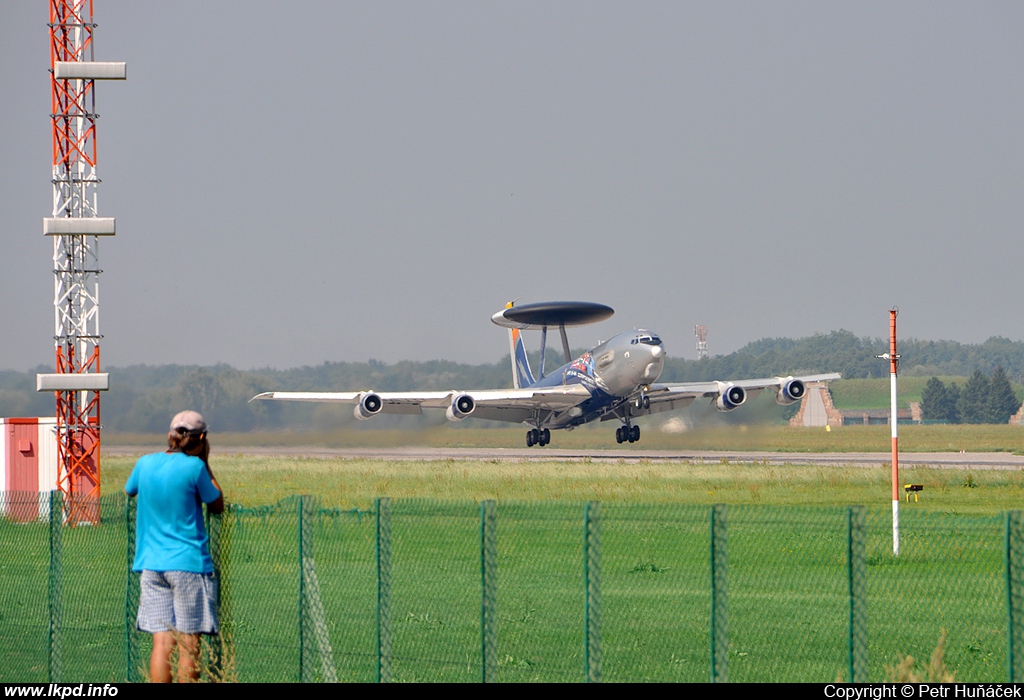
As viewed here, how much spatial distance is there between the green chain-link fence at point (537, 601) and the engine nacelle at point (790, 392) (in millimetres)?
31841

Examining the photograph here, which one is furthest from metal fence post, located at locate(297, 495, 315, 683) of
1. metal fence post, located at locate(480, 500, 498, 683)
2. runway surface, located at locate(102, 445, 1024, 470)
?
runway surface, located at locate(102, 445, 1024, 470)

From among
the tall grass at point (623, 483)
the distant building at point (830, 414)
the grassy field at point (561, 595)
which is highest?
the grassy field at point (561, 595)

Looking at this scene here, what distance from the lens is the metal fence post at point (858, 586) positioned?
8.72 metres

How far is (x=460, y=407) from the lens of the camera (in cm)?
5481

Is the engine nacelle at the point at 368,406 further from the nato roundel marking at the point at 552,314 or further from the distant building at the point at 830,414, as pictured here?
the distant building at the point at 830,414

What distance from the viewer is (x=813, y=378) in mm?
57625

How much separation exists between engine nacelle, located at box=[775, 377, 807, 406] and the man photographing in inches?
1842

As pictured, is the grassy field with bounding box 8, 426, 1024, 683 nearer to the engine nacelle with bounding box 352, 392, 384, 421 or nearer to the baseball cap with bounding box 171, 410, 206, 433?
the baseball cap with bounding box 171, 410, 206, 433

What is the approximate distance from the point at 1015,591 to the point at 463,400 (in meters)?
46.7

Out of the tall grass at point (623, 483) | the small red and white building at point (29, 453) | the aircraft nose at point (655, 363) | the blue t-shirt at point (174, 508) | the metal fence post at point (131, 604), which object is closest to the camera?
the blue t-shirt at point (174, 508)

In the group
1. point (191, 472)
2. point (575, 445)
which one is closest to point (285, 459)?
point (575, 445)

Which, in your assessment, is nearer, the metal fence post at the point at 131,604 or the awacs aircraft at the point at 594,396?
the metal fence post at the point at 131,604

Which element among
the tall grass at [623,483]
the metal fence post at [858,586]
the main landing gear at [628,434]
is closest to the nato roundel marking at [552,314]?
the main landing gear at [628,434]

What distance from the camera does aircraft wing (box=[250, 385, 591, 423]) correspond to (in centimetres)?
5484
